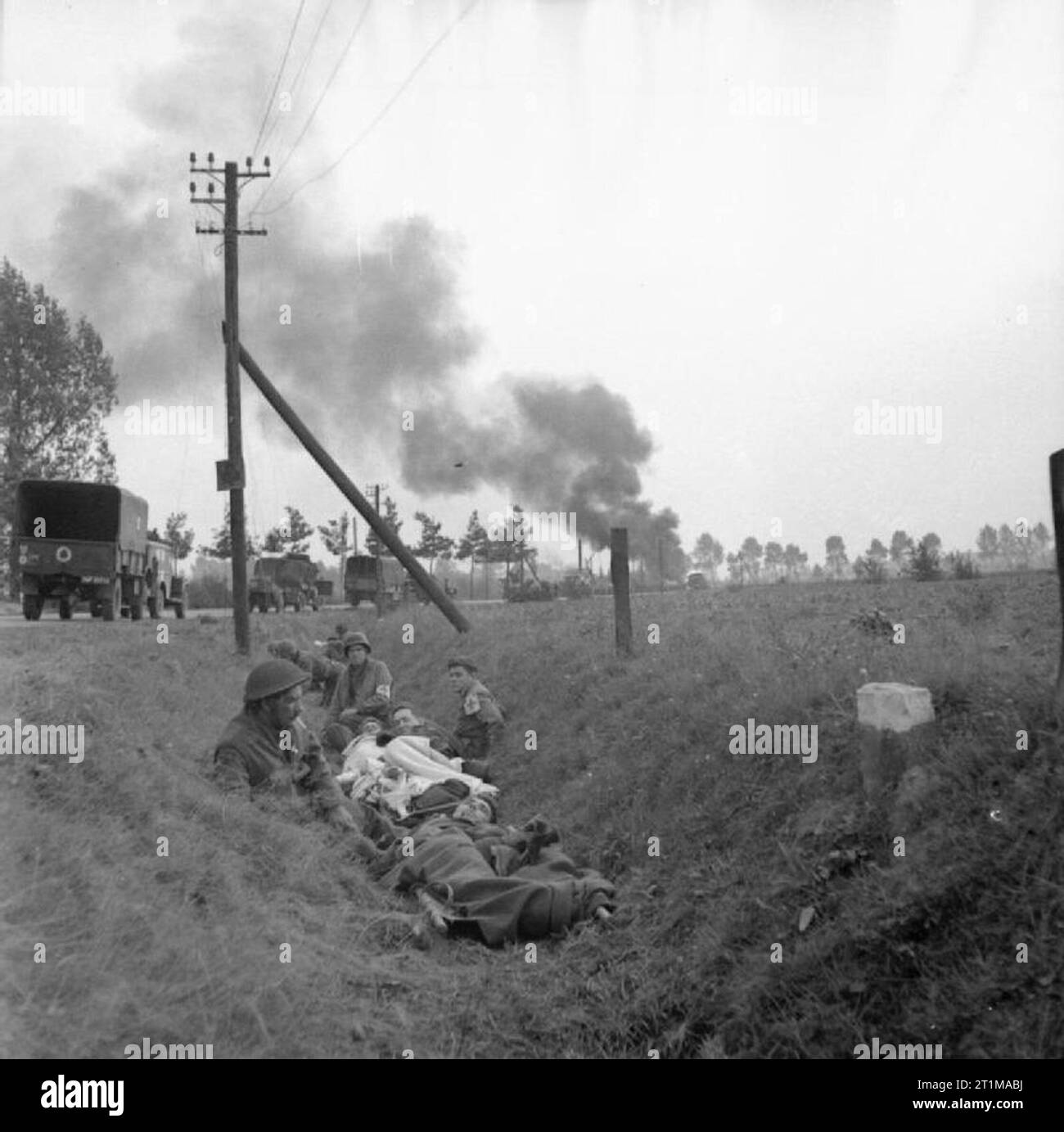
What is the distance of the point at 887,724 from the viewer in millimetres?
4758

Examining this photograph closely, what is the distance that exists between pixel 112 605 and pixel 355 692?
1123cm

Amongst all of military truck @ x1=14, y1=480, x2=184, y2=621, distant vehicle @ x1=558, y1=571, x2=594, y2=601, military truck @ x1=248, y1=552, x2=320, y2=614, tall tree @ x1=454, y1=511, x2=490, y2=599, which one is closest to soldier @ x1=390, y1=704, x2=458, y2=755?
military truck @ x1=14, y1=480, x2=184, y2=621

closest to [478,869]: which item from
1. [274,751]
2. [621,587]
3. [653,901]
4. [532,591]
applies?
[653,901]

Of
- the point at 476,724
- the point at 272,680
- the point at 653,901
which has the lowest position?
the point at 653,901

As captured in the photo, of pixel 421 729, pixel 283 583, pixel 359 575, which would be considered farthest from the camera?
pixel 359 575

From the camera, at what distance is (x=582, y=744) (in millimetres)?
8320

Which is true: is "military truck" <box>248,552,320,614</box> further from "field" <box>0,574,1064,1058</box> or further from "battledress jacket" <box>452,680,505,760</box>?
"field" <box>0,574,1064,1058</box>

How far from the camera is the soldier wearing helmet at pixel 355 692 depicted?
32.6ft

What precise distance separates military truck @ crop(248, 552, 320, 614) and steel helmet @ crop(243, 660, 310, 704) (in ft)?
101

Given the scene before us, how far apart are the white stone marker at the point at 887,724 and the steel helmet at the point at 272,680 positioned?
3.28m

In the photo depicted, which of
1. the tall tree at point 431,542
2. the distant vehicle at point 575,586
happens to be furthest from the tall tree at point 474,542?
the distant vehicle at point 575,586

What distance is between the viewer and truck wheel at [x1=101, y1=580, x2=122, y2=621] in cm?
2061

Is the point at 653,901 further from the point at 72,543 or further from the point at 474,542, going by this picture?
the point at 474,542
